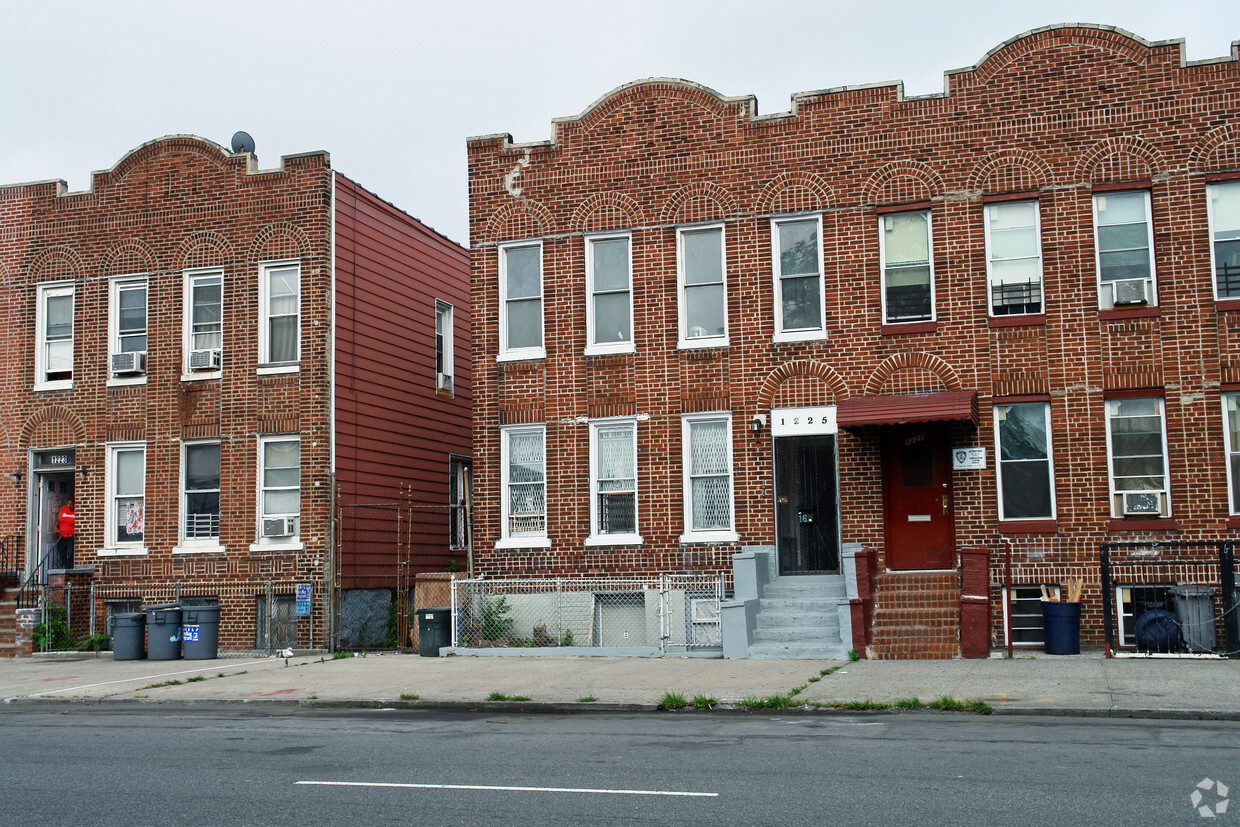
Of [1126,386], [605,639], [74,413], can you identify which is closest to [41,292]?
[74,413]

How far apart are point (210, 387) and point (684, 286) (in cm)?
919

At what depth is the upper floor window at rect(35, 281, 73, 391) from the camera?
2386 cm

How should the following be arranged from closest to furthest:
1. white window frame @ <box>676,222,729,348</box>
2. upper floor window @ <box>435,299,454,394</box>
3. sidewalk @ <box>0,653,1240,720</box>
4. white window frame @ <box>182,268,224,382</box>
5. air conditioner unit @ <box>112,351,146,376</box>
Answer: sidewalk @ <box>0,653,1240,720</box>
white window frame @ <box>676,222,729,348</box>
white window frame @ <box>182,268,224,382</box>
air conditioner unit @ <box>112,351,146,376</box>
upper floor window @ <box>435,299,454,394</box>

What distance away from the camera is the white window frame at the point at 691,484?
65.3ft

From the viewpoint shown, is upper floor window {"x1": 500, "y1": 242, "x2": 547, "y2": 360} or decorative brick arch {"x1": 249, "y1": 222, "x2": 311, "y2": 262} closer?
upper floor window {"x1": 500, "y1": 242, "x2": 547, "y2": 360}

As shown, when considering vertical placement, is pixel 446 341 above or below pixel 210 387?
above

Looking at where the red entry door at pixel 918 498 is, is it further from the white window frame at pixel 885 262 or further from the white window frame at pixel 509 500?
the white window frame at pixel 509 500

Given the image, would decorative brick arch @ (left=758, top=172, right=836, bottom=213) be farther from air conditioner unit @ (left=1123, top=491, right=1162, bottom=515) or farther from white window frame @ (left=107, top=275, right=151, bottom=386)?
white window frame @ (left=107, top=275, right=151, bottom=386)

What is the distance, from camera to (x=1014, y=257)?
19.1 m

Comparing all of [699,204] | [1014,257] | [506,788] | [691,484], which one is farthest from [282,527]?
[506,788]

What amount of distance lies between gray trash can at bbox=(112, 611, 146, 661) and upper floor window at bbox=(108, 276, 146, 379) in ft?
16.1

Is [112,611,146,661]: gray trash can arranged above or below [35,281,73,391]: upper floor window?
below

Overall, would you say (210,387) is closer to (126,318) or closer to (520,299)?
(126,318)

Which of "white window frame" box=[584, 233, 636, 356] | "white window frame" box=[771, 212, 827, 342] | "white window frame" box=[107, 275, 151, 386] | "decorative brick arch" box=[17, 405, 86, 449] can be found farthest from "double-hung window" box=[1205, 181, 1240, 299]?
"decorative brick arch" box=[17, 405, 86, 449]
